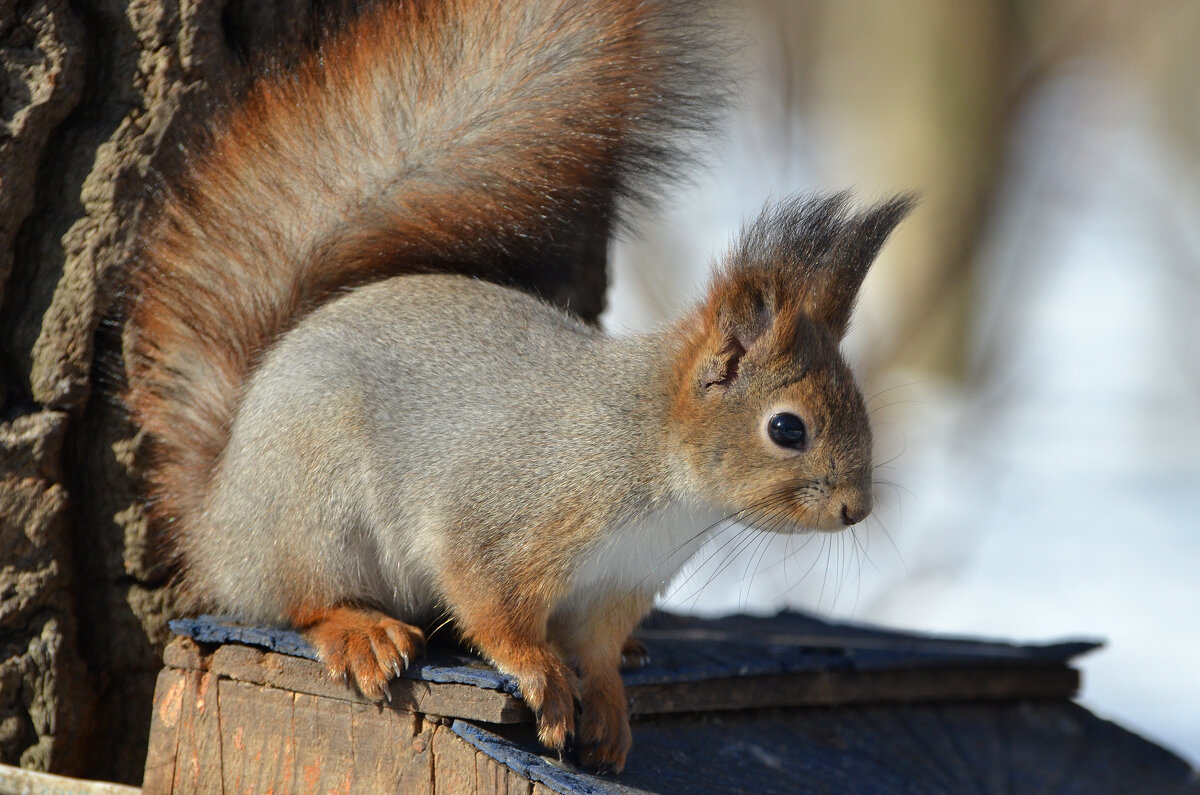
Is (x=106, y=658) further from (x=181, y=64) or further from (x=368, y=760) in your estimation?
(x=181, y=64)

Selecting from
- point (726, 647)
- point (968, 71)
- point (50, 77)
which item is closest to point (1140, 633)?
point (968, 71)

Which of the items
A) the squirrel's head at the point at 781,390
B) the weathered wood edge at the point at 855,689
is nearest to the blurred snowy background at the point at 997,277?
the weathered wood edge at the point at 855,689

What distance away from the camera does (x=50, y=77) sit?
1506mm

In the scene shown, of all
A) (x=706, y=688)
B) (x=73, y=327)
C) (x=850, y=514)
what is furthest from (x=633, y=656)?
(x=73, y=327)

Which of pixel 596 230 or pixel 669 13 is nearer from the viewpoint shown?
pixel 669 13

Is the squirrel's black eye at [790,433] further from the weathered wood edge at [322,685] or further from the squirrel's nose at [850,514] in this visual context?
the weathered wood edge at [322,685]

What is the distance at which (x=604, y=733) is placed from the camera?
4.16 ft

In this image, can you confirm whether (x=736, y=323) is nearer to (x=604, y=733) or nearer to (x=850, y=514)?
(x=850, y=514)

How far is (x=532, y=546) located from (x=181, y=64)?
780 millimetres

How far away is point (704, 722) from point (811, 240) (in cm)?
61

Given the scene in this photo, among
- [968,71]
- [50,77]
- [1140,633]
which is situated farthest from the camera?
[1140,633]

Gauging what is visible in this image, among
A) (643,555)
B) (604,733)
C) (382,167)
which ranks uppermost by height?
(382,167)

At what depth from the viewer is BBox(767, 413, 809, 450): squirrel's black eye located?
1312 mm

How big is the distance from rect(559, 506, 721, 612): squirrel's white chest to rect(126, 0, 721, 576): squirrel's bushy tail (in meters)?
0.43
